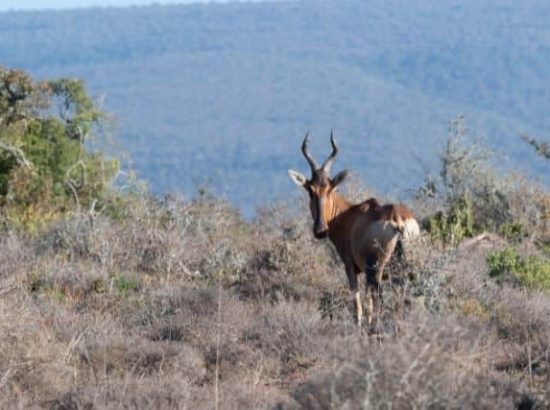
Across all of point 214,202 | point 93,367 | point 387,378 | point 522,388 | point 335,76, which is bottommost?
point 335,76

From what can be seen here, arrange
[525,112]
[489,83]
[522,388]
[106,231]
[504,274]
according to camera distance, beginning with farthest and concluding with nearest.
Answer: [489,83] < [525,112] < [106,231] < [504,274] < [522,388]

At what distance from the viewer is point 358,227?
533 inches

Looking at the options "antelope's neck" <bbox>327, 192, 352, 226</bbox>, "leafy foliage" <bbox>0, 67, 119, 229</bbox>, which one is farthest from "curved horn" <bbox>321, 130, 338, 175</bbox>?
"leafy foliage" <bbox>0, 67, 119, 229</bbox>

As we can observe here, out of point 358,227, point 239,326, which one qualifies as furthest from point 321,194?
point 239,326

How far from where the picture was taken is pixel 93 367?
10703 millimetres

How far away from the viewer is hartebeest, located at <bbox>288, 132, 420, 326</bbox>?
1288 cm

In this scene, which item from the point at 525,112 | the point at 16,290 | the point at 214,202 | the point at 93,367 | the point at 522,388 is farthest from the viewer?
the point at 525,112

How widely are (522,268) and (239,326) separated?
3601mm

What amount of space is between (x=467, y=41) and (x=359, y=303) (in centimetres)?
18370

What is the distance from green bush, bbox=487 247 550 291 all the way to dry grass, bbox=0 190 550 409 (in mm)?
187

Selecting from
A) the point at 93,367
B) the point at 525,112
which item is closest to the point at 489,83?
the point at 525,112

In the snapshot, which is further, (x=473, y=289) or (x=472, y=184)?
(x=472, y=184)

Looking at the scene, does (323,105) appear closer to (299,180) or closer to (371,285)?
(299,180)

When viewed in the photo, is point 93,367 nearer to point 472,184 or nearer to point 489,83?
point 472,184
